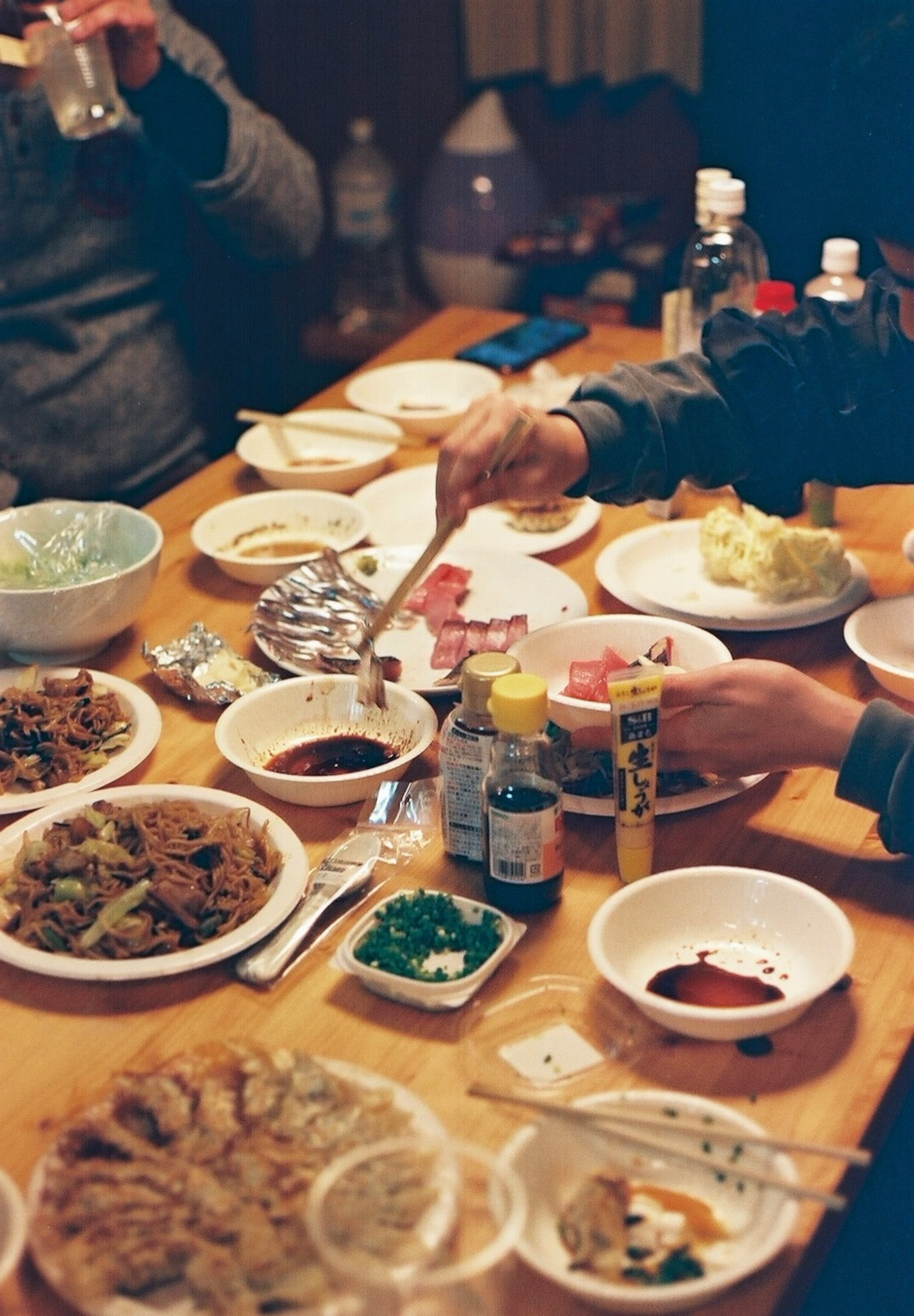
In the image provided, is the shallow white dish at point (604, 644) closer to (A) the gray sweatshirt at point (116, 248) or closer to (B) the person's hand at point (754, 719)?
(B) the person's hand at point (754, 719)

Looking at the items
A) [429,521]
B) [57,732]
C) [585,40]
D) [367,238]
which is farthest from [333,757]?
[585,40]

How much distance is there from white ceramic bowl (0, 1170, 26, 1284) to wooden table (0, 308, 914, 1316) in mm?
26

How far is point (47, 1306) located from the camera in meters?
1.04

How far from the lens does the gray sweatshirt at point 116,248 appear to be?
104 inches

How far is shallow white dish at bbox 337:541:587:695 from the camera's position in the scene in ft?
6.26

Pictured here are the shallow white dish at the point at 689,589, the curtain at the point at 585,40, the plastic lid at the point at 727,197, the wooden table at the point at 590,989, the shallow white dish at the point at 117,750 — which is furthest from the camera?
the curtain at the point at 585,40

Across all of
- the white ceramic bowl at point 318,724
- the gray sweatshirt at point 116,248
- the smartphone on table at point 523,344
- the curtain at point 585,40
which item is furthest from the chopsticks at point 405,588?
the curtain at point 585,40

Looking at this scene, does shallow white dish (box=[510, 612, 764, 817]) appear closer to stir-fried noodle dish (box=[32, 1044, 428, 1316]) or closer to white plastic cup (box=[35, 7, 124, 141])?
stir-fried noodle dish (box=[32, 1044, 428, 1316])

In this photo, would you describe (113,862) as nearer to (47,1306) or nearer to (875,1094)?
(47,1306)

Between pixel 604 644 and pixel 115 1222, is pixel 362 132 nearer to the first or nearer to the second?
pixel 604 644

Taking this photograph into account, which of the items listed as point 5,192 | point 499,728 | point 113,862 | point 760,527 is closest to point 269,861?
point 113,862

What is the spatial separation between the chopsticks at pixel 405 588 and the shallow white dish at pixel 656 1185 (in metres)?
0.66

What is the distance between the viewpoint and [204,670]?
178cm

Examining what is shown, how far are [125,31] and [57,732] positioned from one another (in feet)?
4.65
